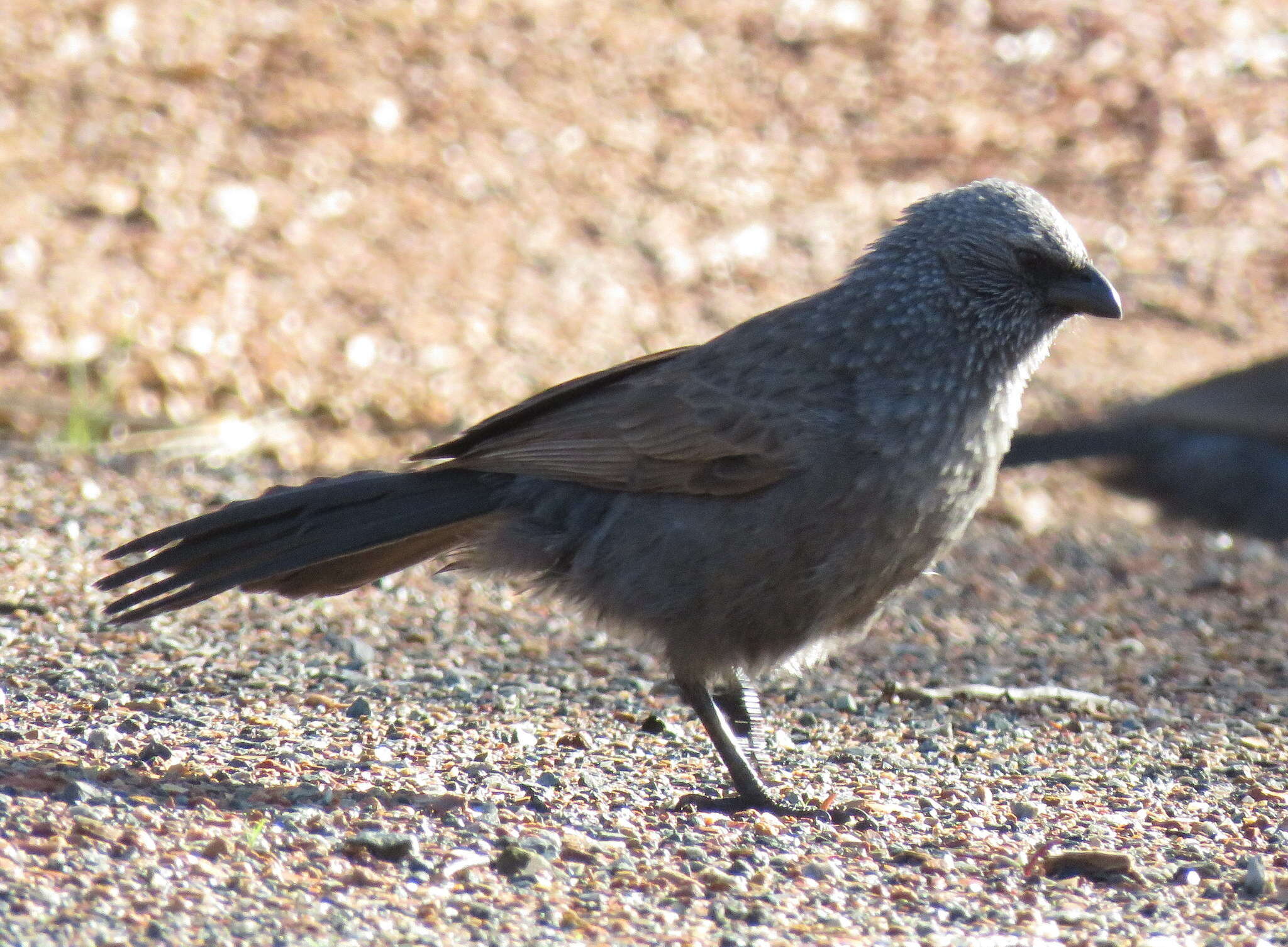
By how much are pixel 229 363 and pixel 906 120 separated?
559 centimetres

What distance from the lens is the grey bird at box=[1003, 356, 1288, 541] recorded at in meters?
8.62

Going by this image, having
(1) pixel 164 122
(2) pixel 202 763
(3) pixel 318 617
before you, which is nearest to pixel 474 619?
(3) pixel 318 617

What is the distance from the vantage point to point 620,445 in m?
4.97

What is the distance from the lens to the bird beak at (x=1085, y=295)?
16.2 feet

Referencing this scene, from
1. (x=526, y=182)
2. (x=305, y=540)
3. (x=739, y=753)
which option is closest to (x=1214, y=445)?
(x=526, y=182)

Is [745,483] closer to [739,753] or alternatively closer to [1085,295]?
[739,753]

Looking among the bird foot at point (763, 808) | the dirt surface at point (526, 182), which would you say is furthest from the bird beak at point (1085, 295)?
the dirt surface at point (526, 182)

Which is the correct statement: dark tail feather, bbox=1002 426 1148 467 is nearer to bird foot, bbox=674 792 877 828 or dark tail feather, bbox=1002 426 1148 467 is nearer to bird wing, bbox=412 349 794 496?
bird wing, bbox=412 349 794 496

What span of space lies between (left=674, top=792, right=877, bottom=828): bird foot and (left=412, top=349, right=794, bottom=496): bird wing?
0.86m

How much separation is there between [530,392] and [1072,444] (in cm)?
281

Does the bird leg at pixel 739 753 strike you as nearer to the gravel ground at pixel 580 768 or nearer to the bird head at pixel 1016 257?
the gravel ground at pixel 580 768

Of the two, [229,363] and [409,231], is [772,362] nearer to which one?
[229,363]

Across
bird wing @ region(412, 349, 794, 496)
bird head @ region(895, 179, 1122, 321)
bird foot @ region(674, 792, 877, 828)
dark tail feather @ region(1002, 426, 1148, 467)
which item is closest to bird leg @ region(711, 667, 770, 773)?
bird foot @ region(674, 792, 877, 828)

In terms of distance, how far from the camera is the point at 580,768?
467 centimetres
